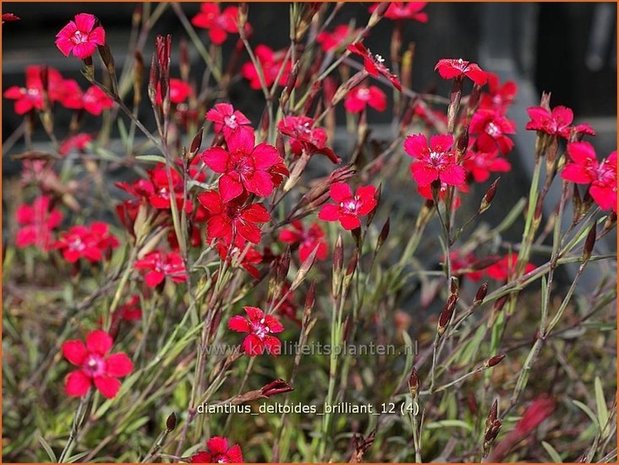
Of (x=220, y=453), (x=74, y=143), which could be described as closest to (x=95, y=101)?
(x=74, y=143)

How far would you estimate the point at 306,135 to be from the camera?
1.02 m

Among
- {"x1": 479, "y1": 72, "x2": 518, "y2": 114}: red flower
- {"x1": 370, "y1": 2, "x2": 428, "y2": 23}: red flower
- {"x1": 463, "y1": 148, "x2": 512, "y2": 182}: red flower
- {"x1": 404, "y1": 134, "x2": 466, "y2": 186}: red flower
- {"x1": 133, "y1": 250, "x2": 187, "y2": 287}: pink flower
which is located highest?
{"x1": 370, "y1": 2, "x2": 428, "y2": 23}: red flower

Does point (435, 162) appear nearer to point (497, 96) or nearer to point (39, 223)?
point (497, 96)

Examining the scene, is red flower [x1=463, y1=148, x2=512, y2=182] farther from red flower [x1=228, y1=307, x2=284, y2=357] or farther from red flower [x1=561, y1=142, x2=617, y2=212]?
red flower [x1=228, y1=307, x2=284, y2=357]

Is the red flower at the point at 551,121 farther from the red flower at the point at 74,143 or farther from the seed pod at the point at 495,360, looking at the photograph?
the red flower at the point at 74,143

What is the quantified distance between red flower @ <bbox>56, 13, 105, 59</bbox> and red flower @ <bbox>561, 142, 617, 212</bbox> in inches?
22.2

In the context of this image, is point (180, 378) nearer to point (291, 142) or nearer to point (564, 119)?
point (291, 142)

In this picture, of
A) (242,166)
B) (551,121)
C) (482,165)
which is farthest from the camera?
(482,165)

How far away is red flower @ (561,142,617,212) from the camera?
3.19ft

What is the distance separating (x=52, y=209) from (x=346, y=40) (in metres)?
0.64

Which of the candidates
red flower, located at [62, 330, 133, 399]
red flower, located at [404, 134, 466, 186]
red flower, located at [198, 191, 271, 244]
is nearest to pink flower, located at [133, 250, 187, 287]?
red flower, located at [62, 330, 133, 399]

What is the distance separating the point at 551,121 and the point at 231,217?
419 mm

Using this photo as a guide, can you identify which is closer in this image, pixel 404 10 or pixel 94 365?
pixel 94 365

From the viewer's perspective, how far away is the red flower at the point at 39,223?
5.24 ft
